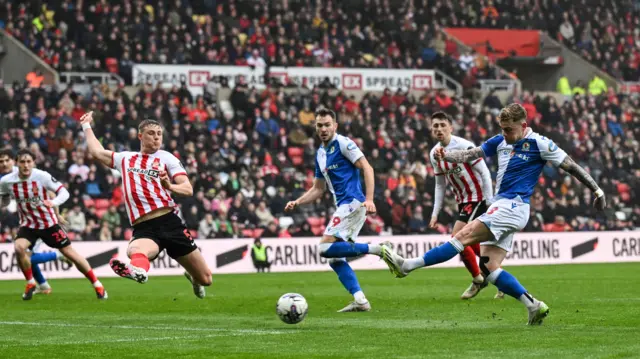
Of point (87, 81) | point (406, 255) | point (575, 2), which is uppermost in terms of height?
point (575, 2)

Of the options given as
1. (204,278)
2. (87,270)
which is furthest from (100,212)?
(204,278)

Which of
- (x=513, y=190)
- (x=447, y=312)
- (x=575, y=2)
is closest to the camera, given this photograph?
(x=513, y=190)

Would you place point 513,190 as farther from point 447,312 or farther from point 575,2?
point 575,2

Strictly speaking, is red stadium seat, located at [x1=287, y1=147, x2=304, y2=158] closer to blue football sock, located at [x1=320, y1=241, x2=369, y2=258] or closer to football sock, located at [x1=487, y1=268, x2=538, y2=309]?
blue football sock, located at [x1=320, y1=241, x2=369, y2=258]

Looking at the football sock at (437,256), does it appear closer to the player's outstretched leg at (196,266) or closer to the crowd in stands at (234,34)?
the player's outstretched leg at (196,266)

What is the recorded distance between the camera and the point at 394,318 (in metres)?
12.2

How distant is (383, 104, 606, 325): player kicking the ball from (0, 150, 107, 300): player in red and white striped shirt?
7.08m

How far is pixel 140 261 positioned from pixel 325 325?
6.33ft

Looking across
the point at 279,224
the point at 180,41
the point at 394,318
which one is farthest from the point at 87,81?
the point at 394,318

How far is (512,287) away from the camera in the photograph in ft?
35.9

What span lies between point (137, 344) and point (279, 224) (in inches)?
777

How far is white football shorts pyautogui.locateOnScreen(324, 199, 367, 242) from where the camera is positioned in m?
13.2

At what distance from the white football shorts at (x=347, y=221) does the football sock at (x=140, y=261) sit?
106 inches

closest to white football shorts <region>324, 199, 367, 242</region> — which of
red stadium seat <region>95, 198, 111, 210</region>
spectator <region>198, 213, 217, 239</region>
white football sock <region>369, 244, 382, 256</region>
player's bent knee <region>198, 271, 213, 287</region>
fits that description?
white football sock <region>369, 244, 382, 256</region>
